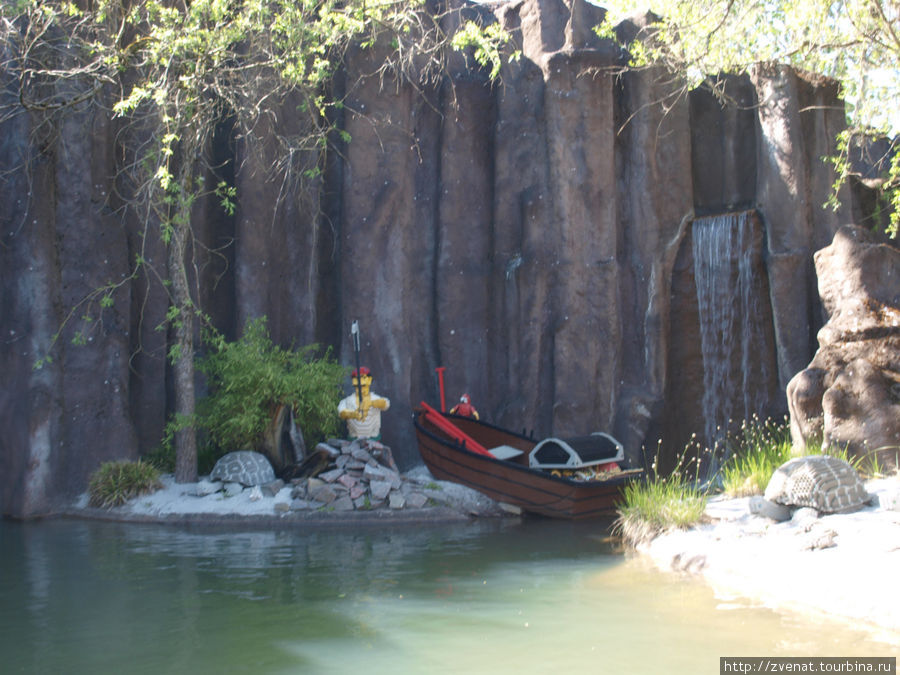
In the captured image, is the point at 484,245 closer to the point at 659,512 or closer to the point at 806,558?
the point at 659,512

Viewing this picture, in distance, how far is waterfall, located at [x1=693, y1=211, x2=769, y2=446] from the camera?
12906 millimetres

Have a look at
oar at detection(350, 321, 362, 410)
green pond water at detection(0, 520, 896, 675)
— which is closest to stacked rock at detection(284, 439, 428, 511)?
oar at detection(350, 321, 362, 410)

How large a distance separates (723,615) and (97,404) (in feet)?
30.3

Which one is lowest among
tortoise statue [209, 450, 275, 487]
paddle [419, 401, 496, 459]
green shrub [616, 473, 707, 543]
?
green shrub [616, 473, 707, 543]

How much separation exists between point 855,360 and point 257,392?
7713mm

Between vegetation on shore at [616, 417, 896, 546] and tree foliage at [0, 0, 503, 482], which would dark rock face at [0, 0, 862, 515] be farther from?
vegetation on shore at [616, 417, 896, 546]

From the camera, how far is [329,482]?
11.1 metres

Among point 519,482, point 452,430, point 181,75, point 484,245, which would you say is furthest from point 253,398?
point 484,245

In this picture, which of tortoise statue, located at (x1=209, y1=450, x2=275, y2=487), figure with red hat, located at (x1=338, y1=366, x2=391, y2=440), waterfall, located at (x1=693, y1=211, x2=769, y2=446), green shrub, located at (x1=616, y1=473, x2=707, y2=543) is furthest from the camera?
waterfall, located at (x1=693, y1=211, x2=769, y2=446)

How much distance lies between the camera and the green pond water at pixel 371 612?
204 inches

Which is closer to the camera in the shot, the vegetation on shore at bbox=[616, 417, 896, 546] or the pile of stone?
the vegetation on shore at bbox=[616, 417, 896, 546]

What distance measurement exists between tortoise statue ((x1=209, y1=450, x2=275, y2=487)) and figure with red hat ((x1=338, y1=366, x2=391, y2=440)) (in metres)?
1.32

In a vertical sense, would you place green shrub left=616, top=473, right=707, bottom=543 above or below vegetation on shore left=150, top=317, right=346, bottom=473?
below

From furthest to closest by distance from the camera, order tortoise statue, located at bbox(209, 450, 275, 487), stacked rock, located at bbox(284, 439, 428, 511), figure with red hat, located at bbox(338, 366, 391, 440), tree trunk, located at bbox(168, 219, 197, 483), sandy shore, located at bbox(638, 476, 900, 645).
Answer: figure with red hat, located at bbox(338, 366, 391, 440), tree trunk, located at bbox(168, 219, 197, 483), tortoise statue, located at bbox(209, 450, 275, 487), stacked rock, located at bbox(284, 439, 428, 511), sandy shore, located at bbox(638, 476, 900, 645)
